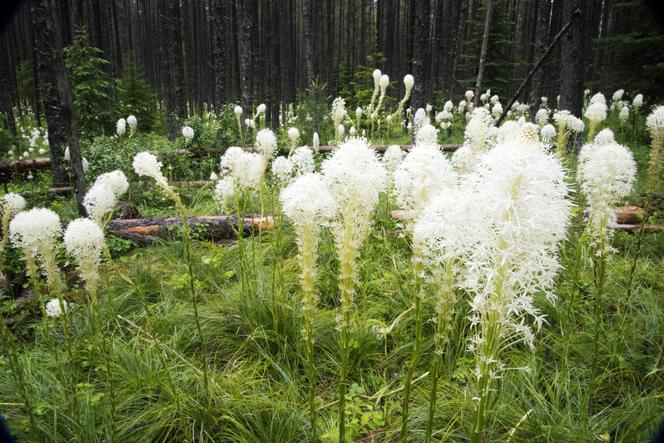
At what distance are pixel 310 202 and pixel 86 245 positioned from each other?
1203 millimetres

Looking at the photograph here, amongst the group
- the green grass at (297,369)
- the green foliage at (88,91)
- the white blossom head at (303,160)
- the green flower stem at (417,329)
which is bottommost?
the green grass at (297,369)

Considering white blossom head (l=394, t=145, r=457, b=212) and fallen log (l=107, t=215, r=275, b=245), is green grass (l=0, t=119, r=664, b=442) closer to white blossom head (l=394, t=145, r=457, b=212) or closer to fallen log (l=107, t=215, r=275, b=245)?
white blossom head (l=394, t=145, r=457, b=212)

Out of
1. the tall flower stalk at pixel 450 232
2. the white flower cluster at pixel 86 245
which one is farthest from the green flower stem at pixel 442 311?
the white flower cluster at pixel 86 245

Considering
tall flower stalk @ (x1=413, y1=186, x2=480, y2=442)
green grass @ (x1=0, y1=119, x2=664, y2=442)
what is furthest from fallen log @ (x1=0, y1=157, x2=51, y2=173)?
tall flower stalk @ (x1=413, y1=186, x2=480, y2=442)

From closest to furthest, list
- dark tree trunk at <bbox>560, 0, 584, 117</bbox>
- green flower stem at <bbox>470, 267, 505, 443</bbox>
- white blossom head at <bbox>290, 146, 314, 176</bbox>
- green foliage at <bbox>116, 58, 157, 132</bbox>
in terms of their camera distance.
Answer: green flower stem at <bbox>470, 267, 505, 443</bbox> < white blossom head at <bbox>290, 146, 314, 176</bbox> < dark tree trunk at <bbox>560, 0, 584, 117</bbox> < green foliage at <bbox>116, 58, 157, 132</bbox>

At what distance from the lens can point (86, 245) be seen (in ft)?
6.39

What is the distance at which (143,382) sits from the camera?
273 cm

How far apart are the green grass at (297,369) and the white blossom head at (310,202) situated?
1.13m

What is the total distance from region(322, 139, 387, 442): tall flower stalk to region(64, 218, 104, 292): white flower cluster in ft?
4.03

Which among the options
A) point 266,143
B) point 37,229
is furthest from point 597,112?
point 37,229

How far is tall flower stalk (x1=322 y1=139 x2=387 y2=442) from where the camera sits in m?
1.64

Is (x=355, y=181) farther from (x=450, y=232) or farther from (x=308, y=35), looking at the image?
(x=308, y=35)

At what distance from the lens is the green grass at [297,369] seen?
2381 millimetres

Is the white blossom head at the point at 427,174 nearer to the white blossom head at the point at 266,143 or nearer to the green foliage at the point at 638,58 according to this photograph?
the white blossom head at the point at 266,143
